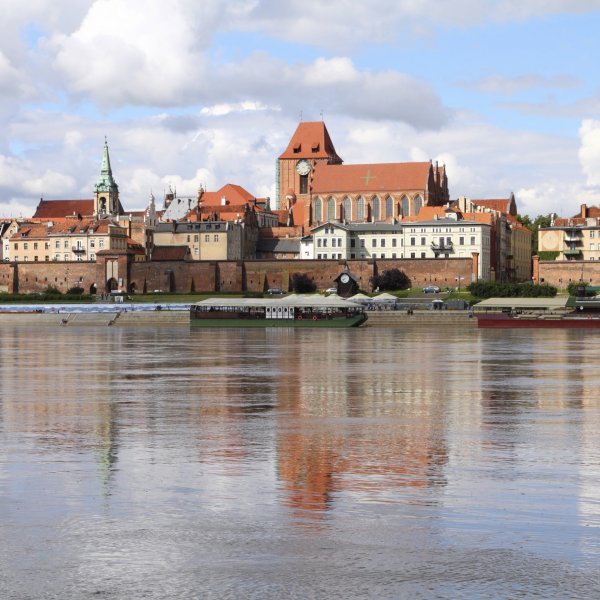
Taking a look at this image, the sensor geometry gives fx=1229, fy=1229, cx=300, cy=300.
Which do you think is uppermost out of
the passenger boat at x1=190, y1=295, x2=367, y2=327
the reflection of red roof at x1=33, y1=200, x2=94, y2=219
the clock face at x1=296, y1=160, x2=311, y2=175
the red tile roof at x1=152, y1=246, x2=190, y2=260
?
the clock face at x1=296, y1=160, x2=311, y2=175

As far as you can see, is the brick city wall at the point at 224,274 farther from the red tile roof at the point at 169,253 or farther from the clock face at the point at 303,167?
the clock face at the point at 303,167

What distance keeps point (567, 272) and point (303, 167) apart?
4738 centimetres

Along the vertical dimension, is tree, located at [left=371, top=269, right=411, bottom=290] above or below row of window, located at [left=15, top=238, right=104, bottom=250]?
below

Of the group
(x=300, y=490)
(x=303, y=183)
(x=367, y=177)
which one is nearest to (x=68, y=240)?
(x=303, y=183)

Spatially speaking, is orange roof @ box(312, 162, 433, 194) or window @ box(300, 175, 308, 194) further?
window @ box(300, 175, 308, 194)

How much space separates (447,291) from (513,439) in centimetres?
9843

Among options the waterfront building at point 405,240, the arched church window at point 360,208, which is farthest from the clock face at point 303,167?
the waterfront building at point 405,240

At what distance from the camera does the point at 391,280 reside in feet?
405

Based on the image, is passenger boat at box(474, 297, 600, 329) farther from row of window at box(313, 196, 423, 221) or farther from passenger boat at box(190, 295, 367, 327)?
row of window at box(313, 196, 423, 221)

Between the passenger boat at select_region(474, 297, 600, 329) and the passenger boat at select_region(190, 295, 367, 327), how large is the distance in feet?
30.6

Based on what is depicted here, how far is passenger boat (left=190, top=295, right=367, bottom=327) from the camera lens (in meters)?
88.4

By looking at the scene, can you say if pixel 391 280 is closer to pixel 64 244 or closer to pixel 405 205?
pixel 405 205

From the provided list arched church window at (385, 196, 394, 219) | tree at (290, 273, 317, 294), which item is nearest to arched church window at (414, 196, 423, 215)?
arched church window at (385, 196, 394, 219)

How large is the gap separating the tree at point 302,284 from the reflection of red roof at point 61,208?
182 ft
